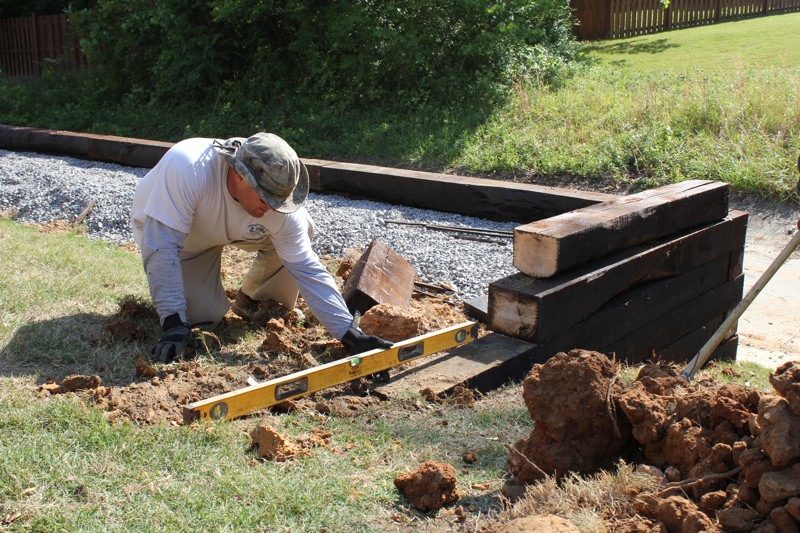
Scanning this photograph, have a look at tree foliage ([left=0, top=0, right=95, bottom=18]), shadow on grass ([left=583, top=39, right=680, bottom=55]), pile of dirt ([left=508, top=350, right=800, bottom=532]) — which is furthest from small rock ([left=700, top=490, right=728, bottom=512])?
tree foliage ([left=0, top=0, right=95, bottom=18])

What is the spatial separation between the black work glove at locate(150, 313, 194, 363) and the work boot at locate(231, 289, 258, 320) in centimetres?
98

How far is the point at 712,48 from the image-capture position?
1938cm

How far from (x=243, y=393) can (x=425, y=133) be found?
323 inches

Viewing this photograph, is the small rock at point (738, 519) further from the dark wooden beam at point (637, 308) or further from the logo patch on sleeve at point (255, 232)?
the logo patch on sleeve at point (255, 232)

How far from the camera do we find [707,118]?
394 inches

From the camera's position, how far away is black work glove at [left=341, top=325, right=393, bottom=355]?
4266 mm

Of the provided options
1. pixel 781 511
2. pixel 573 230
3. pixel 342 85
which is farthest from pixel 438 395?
pixel 342 85

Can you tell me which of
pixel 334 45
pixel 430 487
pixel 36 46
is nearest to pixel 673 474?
pixel 430 487

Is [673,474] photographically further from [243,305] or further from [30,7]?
[30,7]

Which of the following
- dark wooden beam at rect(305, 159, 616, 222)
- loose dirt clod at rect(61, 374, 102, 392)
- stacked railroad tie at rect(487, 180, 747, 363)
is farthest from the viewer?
dark wooden beam at rect(305, 159, 616, 222)

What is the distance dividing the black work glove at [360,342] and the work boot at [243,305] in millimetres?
1165

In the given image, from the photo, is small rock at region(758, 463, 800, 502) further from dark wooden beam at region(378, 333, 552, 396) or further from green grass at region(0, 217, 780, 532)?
dark wooden beam at region(378, 333, 552, 396)

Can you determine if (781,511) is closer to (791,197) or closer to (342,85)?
(791,197)

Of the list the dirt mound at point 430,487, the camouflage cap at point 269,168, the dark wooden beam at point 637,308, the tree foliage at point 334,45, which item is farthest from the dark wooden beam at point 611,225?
the tree foliage at point 334,45
